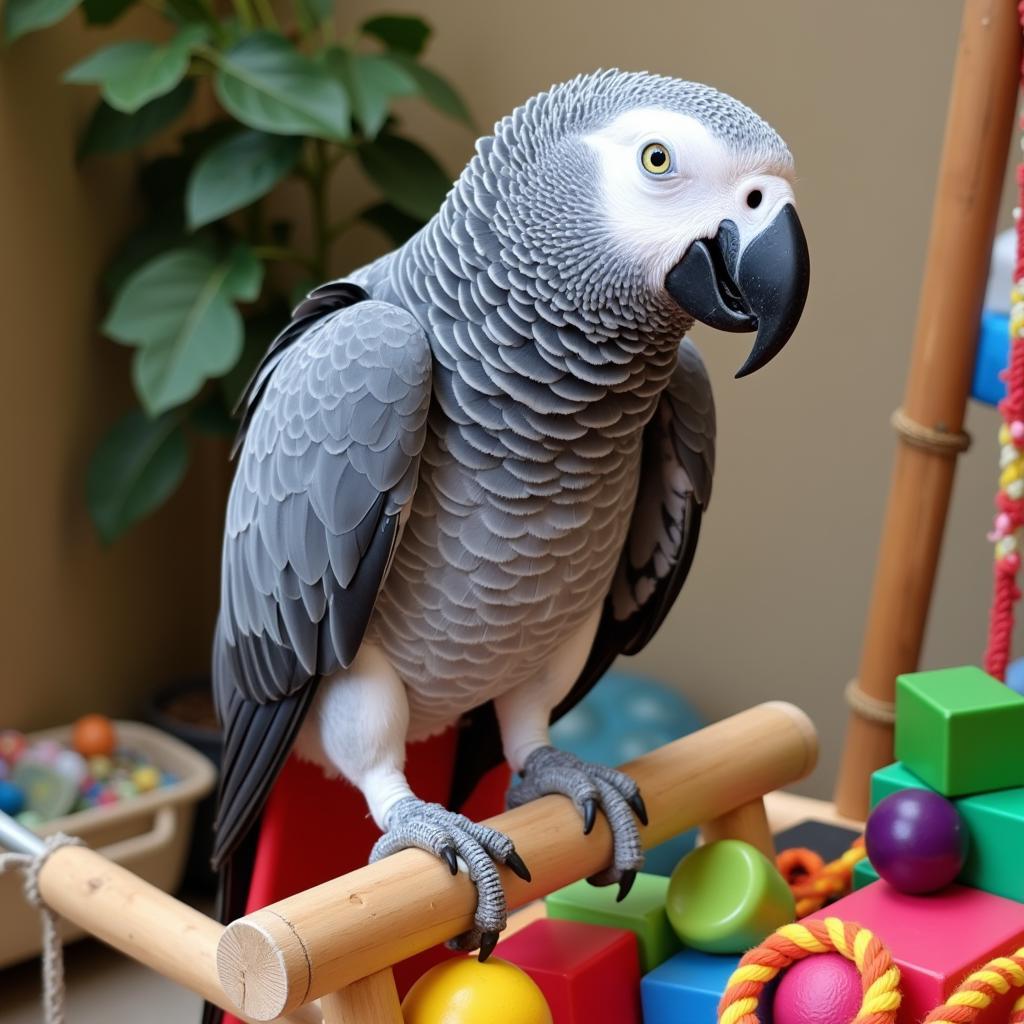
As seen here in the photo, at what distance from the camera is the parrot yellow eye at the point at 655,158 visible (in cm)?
67

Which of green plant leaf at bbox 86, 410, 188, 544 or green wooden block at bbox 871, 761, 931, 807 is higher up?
green wooden block at bbox 871, 761, 931, 807

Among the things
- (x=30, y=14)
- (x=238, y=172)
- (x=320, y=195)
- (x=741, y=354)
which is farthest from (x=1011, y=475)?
(x=30, y=14)

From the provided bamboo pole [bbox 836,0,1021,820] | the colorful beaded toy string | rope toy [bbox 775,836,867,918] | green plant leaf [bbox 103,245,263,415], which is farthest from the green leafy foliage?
rope toy [bbox 775,836,867,918]

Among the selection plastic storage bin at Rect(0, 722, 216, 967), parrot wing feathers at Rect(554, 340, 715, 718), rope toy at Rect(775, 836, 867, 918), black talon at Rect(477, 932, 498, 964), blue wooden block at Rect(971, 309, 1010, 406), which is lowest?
plastic storage bin at Rect(0, 722, 216, 967)

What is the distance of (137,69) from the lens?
1.66m

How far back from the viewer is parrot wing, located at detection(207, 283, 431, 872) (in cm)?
75

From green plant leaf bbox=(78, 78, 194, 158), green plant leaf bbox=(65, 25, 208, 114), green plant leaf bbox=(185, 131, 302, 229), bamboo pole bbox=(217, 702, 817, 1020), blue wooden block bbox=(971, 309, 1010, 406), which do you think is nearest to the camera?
bamboo pole bbox=(217, 702, 817, 1020)

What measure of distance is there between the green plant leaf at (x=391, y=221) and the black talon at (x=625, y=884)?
4.43 ft

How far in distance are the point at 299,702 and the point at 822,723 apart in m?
1.26

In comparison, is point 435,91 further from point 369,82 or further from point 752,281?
point 752,281

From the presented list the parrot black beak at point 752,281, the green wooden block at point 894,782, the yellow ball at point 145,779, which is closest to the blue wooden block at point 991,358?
the green wooden block at point 894,782

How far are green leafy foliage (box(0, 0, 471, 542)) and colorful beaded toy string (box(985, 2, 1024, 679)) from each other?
0.97m

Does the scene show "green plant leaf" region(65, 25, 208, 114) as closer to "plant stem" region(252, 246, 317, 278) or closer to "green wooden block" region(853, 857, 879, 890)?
"plant stem" region(252, 246, 317, 278)

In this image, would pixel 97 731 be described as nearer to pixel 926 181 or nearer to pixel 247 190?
pixel 247 190
